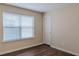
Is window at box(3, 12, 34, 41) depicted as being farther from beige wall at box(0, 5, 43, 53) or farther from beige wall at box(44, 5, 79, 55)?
beige wall at box(44, 5, 79, 55)

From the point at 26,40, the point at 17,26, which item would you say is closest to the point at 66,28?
the point at 26,40

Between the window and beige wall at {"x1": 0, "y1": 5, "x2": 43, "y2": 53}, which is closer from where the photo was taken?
beige wall at {"x1": 0, "y1": 5, "x2": 43, "y2": 53}

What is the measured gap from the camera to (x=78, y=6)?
2.86 meters

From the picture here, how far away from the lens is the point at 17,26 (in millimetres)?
3475

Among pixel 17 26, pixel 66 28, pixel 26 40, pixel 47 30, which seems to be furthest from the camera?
pixel 47 30

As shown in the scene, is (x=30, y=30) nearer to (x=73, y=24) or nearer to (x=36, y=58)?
(x=73, y=24)

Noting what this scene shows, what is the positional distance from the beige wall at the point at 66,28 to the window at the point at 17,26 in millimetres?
1317

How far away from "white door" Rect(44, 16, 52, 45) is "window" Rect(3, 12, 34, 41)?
2.85ft

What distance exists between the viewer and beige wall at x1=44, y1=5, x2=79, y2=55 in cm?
295

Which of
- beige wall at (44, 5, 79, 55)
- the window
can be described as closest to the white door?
beige wall at (44, 5, 79, 55)

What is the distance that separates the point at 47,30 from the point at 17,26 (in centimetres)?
180

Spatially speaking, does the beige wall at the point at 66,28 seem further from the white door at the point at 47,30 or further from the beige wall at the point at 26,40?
the beige wall at the point at 26,40

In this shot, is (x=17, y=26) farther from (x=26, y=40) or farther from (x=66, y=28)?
(x=66, y=28)

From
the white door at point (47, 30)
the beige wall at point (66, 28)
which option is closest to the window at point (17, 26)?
the white door at point (47, 30)
